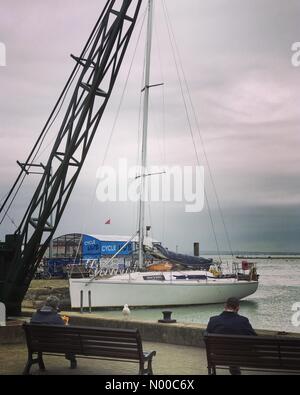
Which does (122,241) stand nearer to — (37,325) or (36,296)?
(36,296)

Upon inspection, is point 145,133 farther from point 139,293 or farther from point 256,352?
point 256,352

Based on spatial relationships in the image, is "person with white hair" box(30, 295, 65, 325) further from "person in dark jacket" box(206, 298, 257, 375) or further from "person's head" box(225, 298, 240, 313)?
"person's head" box(225, 298, 240, 313)

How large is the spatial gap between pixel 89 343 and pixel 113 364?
1.18 m

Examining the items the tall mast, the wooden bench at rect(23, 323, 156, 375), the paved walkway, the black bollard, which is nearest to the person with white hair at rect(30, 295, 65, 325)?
the wooden bench at rect(23, 323, 156, 375)

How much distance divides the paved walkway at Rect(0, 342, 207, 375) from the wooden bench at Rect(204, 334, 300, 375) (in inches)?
60.0

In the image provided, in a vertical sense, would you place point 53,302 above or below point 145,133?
below

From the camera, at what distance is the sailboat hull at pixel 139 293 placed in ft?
113

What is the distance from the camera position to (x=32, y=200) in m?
17.5

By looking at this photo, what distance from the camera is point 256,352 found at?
6.50 m

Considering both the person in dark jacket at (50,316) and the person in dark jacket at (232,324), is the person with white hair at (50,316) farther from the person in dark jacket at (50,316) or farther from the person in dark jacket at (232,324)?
the person in dark jacket at (232,324)

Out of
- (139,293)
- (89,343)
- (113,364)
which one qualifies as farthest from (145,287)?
(89,343)

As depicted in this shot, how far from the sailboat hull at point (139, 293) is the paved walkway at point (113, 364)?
75.0ft
